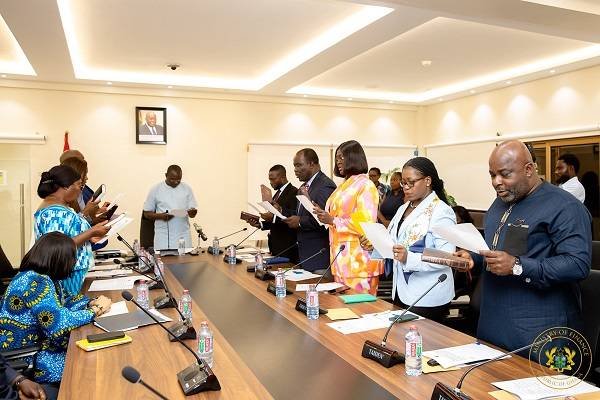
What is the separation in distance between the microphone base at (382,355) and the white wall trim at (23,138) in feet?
20.6

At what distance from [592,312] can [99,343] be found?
2.04 m

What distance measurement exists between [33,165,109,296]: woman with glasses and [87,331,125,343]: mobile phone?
0.82m

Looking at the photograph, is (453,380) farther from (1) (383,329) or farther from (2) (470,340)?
(1) (383,329)

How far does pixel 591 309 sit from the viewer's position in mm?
1950

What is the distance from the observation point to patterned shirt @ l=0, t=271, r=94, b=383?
198 centimetres

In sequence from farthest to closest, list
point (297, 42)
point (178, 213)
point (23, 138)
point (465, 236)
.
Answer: point (23, 138) → point (297, 42) → point (178, 213) → point (465, 236)

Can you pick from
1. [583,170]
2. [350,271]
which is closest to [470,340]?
[350,271]

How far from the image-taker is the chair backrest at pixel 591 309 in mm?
1876

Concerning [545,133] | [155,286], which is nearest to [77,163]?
[155,286]

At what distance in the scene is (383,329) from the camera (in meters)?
2.02

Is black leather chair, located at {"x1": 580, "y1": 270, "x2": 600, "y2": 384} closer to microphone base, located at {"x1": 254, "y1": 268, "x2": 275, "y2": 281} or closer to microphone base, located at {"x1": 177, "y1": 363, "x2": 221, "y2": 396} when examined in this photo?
microphone base, located at {"x1": 177, "y1": 363, "x2": 221, "y2": 396}

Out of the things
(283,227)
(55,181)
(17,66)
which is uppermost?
(17,66)

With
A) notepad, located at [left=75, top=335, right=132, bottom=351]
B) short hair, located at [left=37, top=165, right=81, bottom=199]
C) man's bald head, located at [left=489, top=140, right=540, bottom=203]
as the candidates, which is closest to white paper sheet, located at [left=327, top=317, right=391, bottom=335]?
man's bald head, located at [left=489, top=140, right=540, bottom=203]

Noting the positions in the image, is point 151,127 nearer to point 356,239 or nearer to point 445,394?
point 356,239
